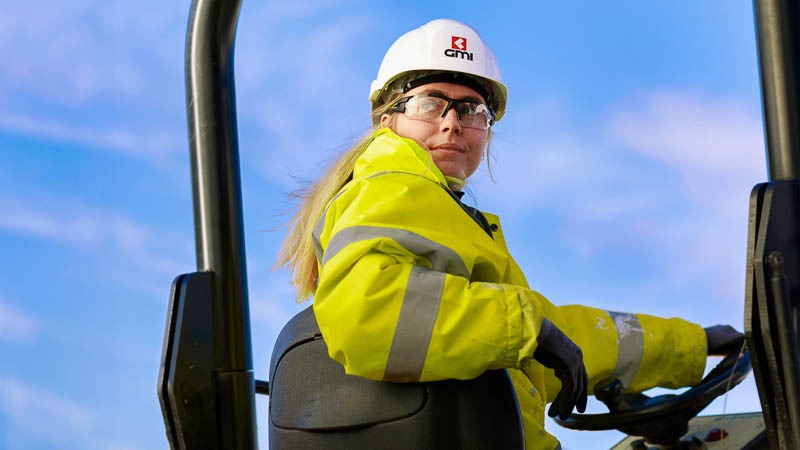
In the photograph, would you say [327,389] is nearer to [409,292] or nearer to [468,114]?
[409,292]

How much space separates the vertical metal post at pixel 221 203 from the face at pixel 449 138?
91 centimetres

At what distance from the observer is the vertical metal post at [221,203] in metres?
1.65

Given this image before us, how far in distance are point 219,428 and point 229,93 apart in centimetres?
56

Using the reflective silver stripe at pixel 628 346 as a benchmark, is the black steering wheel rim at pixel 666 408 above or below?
below

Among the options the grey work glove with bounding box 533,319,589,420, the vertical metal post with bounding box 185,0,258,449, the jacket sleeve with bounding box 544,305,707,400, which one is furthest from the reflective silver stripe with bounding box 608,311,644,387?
the vertical metal post with bounding box 185,0,258,449

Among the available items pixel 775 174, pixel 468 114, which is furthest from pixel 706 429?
pixel 775 174

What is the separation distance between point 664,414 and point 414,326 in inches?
42.2

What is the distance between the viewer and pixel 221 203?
170 cm

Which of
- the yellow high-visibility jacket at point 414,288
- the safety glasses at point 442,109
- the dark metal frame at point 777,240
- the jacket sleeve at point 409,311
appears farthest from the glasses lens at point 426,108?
the dark metal frame at point 777,240

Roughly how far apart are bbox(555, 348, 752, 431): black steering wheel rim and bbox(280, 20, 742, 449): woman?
0.14 meters

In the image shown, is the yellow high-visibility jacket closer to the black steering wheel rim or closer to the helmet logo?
the black steering wheel rim

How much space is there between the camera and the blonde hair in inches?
100

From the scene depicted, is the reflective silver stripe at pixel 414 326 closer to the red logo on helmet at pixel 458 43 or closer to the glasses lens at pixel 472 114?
the glasses lens at pixel 472 114

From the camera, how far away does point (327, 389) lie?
1.93m
